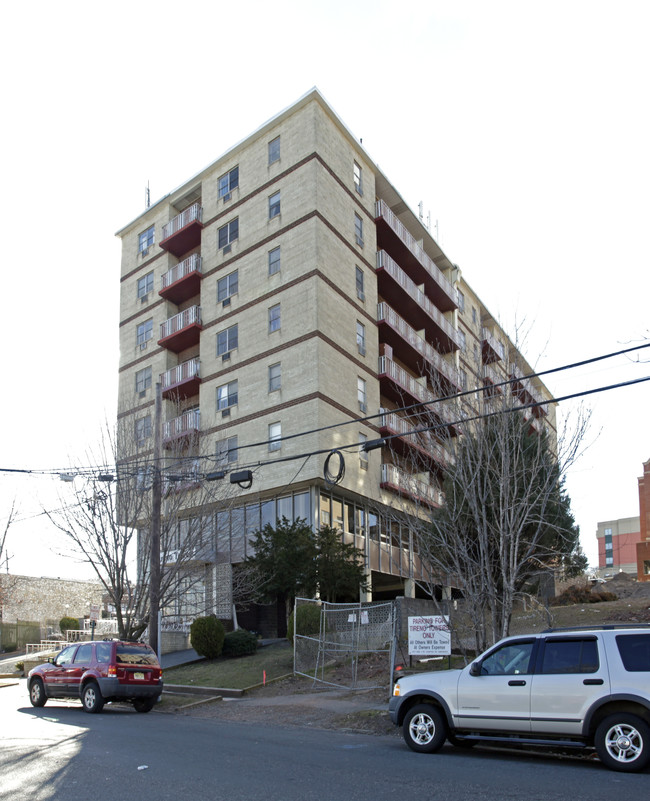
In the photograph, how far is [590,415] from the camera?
15.6 meters

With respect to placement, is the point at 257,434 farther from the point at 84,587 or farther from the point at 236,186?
the point at 84,587

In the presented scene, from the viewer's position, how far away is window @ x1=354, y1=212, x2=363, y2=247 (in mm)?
37156

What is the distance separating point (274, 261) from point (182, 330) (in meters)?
6.27

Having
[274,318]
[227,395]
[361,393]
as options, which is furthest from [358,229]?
[227,395]

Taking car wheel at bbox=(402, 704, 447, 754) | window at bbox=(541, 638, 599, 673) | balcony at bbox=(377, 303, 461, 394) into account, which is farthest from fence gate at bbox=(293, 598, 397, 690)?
balcony at bbox=(377, 303, 461, 394)

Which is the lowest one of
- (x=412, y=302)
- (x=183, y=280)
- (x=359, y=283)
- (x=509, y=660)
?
(x=509, y=660)

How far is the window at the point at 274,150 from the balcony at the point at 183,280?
632cm

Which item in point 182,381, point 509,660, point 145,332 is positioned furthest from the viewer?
point 145,332

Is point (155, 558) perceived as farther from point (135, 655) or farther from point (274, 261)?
point (274, 261)

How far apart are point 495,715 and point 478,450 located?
22.4 feet

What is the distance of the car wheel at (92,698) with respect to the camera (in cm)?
1700

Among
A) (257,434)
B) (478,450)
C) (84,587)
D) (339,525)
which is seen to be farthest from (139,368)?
(478,450)

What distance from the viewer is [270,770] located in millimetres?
9219

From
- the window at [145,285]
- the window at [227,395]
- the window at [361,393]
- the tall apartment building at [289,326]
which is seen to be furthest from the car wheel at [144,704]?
the window at [145,285]
